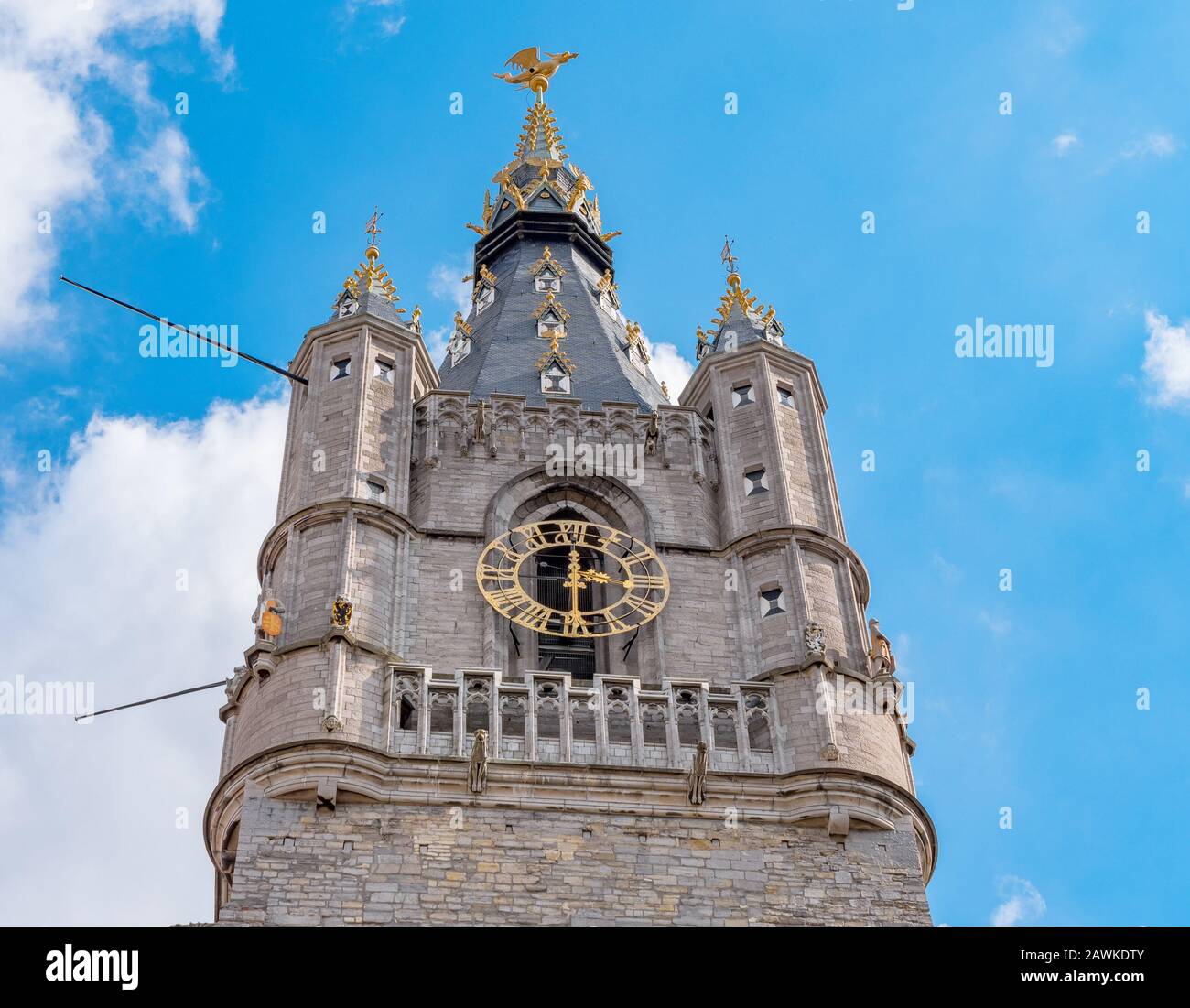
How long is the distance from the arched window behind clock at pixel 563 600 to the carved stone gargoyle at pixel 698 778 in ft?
13.4

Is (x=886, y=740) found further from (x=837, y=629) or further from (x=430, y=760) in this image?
(x=430, y=760)

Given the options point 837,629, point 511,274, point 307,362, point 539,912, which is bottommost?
point 539,912

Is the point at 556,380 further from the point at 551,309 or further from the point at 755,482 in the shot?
the point at 755,482

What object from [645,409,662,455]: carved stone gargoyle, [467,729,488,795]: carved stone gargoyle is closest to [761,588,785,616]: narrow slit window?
[645,409,662,455]: carved stone gargoyle

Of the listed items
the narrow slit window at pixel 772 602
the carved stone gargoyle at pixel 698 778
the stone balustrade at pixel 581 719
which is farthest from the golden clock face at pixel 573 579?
the carved stone gargoyle at pixel 698 778

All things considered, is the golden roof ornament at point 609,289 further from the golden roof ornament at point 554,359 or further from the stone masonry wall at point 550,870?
the stone masonry wall at point 550,870

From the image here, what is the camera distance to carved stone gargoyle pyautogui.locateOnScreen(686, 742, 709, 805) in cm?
2700

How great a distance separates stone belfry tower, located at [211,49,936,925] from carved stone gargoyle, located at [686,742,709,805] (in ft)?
0.13

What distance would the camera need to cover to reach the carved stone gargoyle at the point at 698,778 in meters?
27.0
